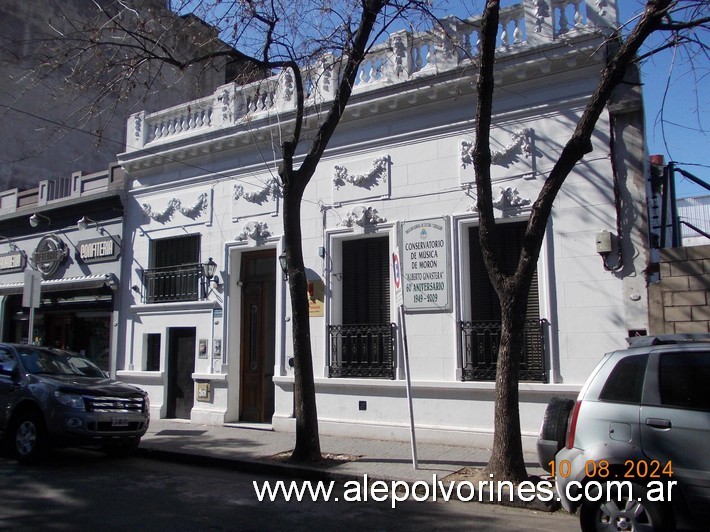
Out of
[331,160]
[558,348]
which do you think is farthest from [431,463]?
[331,160]

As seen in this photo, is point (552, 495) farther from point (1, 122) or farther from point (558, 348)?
point (1, 122)

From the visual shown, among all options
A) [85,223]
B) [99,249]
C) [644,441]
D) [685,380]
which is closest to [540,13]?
[685,380]

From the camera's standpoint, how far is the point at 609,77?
24.6 feet

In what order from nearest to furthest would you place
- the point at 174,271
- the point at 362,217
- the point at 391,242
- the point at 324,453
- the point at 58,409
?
the point at 58,409 → the point at 324,453 → the point at 391,242 → the point at 362,217 → the point at 174,271

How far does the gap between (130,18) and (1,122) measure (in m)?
10.1

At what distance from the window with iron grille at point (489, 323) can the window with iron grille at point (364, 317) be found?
1493 mm

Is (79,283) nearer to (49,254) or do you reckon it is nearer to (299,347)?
(49,254)

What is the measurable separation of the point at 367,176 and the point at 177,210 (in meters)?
5.15

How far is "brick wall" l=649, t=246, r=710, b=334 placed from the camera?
8773mm

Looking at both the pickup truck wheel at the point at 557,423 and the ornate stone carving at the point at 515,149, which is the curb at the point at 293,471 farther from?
the ornate stone carving at the point at 515,149

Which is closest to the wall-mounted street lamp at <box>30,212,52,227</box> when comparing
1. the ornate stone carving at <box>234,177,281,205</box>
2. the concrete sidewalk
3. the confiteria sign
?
the confiteria sign

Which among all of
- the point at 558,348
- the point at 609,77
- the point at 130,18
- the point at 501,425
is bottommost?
the point at 501,425

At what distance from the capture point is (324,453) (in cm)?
1007

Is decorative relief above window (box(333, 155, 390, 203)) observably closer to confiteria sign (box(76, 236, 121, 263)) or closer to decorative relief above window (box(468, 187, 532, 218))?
decorative relief above window (box(468, 187, 532, 218))
